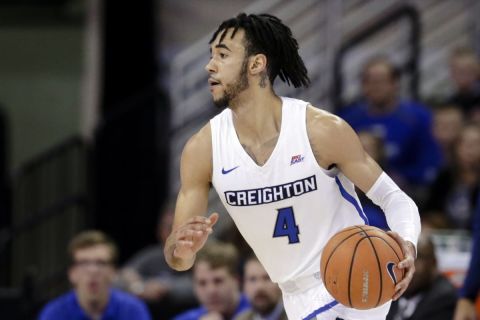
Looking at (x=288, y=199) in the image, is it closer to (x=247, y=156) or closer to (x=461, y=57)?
(x=247, y=156)

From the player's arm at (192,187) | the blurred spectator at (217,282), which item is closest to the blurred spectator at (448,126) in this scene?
the blurred spectator at (217,282)

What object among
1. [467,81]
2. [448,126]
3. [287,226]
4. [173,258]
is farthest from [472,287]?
[467,81]

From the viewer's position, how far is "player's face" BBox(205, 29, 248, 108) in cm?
530

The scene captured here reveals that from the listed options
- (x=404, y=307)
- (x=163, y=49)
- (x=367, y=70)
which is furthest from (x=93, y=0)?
(x=404, y=307)

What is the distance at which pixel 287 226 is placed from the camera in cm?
529

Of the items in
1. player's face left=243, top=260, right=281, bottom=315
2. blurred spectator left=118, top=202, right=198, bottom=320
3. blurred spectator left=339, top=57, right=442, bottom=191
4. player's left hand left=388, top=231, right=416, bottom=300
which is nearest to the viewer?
player's left hand left=388, top=231, right=416, bottom=300

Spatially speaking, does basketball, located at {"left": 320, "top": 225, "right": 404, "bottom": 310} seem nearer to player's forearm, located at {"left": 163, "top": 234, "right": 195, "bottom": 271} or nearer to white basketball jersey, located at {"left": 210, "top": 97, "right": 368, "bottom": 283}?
white basketball jersey, located at {"left": 210, "top": 97, "right": 368, "bottom": 283}

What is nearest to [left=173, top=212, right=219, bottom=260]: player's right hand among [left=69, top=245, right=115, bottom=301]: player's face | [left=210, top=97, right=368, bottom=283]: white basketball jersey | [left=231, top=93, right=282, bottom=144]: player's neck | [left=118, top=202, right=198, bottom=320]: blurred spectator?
[left=210, top=97, right=368, bottom=283]: white basketball jersey

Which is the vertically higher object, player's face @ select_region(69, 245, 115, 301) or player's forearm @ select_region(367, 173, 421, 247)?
player's face @ select_region(69, 245, 115, 301)

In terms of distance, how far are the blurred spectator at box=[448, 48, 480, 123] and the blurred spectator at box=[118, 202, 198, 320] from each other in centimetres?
279

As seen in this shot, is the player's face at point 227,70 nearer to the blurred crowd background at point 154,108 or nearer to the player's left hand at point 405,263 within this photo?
the player's left hand at point 405,263

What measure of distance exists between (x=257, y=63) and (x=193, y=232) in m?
0.99

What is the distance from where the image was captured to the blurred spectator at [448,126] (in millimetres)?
9258

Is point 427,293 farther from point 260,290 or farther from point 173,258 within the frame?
point 173,258
